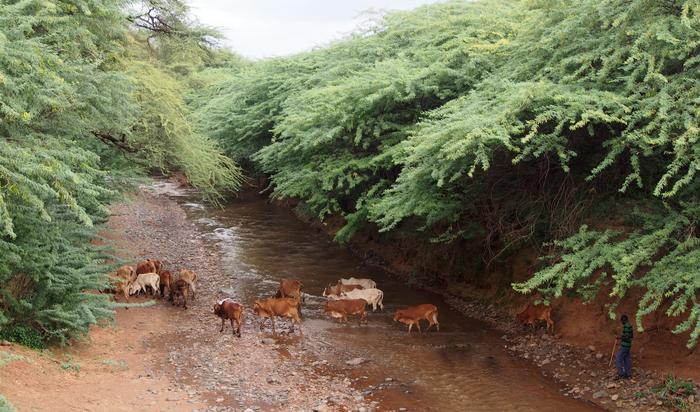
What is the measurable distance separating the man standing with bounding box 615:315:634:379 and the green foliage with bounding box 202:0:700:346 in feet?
1.64

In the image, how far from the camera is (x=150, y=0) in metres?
17.0

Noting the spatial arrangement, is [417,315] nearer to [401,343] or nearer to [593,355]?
[401,343]

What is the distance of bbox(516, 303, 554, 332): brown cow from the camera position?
12.2 meters

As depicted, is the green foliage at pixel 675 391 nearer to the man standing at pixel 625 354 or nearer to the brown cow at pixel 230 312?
the man standing at pixel 625 354

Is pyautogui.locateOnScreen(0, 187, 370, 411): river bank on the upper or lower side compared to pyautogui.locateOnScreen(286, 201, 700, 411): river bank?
lower

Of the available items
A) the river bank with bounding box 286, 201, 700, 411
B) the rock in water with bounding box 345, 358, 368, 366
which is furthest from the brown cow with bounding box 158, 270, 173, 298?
the river bank with bounding box 286, 201, 700, 411

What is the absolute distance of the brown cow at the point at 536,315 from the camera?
12250 mm

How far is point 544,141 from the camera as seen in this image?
11102mm


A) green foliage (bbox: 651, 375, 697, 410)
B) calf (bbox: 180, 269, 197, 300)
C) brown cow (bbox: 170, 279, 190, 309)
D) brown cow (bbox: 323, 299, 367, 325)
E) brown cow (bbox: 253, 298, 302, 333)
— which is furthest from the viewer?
calf (bbox: 180, 269, 197, 300)

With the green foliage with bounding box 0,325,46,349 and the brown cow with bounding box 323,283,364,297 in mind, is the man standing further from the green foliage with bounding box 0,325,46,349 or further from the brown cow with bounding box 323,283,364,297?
the green foliage with bounding box 0,325,46,349

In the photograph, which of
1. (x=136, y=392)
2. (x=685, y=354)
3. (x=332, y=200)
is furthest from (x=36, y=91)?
(x=685, y=354)

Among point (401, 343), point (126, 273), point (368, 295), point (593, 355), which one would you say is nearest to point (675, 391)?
point (593, 355)

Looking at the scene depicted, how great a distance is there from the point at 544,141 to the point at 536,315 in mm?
3712

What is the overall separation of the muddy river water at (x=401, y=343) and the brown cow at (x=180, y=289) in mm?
1550
